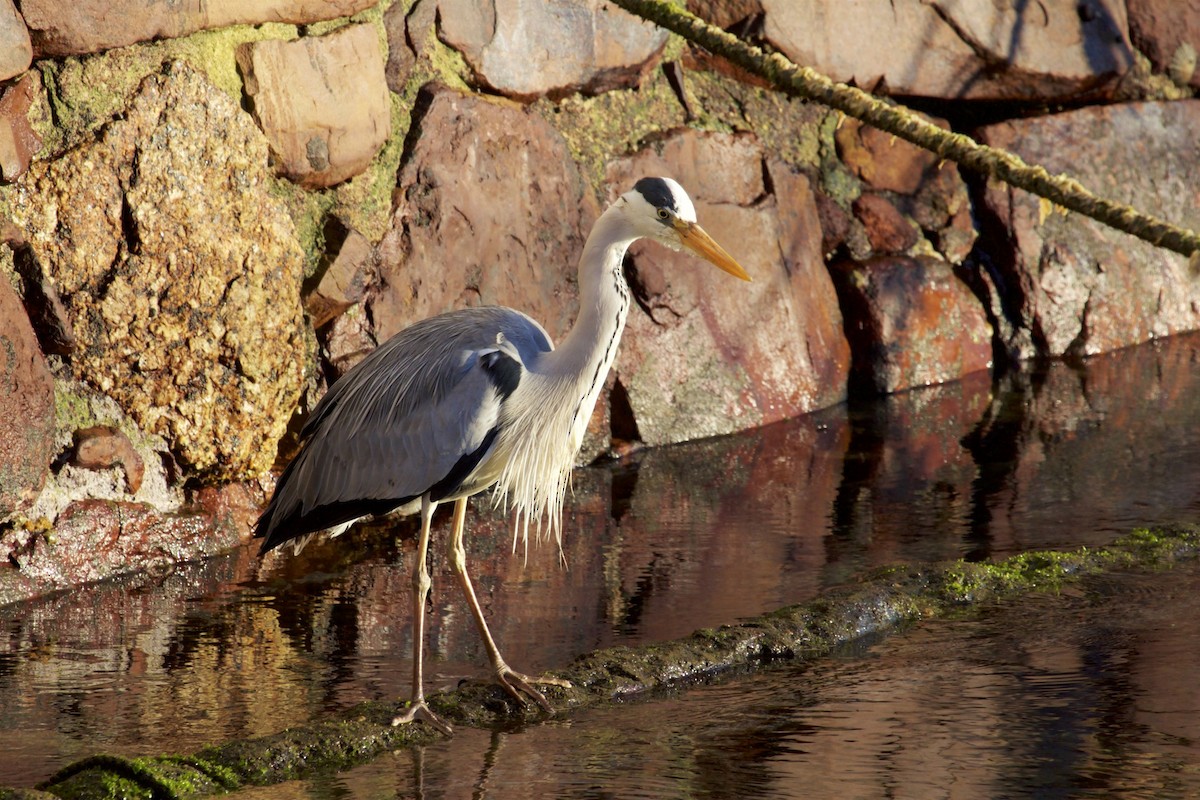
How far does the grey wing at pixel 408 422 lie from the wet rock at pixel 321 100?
1652mm

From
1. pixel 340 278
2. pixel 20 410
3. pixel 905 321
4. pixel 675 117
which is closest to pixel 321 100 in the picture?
pixel 340 278

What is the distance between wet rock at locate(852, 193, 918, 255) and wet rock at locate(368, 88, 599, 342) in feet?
6.00

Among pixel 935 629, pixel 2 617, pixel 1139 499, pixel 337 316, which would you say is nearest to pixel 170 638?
pixel 2 617

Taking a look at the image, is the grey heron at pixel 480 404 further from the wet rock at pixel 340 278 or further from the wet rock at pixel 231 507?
the wet rock at pixel 340 278

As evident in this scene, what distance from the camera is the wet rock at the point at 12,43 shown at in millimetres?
4934

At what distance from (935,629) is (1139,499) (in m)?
1.70

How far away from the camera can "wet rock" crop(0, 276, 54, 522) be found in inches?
189

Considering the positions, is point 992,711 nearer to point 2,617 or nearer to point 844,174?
point 2,617

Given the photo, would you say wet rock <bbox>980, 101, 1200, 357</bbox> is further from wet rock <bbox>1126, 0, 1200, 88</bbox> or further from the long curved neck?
the long curved neck

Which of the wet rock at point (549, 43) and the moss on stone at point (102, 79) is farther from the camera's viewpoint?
the wet rock at point (549, 43)

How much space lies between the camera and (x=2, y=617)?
4703mm

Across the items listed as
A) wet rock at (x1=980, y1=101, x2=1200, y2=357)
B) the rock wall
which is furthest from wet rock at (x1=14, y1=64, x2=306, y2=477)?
wet rock at (x1=980, y1=101, x2=1200, y2=357)

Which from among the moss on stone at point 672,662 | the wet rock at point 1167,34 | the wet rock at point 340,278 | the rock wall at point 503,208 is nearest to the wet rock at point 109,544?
the rock wall at point 503,208

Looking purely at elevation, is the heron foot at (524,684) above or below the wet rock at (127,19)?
below
